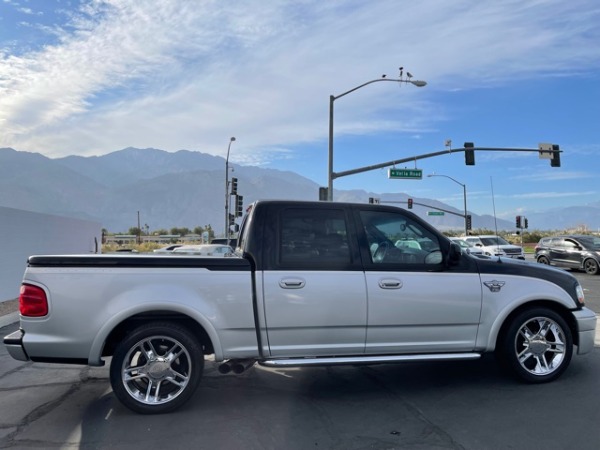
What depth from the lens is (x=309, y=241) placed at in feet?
15.2


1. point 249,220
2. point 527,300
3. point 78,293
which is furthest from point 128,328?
point 527,300

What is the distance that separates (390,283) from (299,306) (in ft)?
2.99

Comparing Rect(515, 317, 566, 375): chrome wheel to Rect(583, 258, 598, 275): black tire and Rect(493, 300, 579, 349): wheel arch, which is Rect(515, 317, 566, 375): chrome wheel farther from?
Rect(583, 258, 598, 275): black tire

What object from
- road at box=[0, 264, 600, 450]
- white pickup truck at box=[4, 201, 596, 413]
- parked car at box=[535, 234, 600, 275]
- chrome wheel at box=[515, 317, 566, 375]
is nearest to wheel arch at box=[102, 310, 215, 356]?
white pickup truck at box=[4, 201, 596, 413]

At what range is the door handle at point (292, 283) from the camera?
439 centimetres

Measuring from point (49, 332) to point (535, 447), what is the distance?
4071mm

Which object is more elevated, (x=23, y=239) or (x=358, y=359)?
(x=23, y=239)

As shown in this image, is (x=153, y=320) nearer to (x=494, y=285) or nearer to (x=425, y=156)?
(x=494, y=285)

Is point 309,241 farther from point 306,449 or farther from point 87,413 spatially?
point 87,413

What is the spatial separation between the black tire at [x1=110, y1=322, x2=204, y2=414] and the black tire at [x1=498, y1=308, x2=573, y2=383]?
311 cm

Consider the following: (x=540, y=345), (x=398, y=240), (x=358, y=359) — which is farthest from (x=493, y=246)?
(x=358, y=359)

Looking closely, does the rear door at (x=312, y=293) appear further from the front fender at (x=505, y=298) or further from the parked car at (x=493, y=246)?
the parked car at (x=493, y=246)

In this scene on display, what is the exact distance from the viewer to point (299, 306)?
4.39 m

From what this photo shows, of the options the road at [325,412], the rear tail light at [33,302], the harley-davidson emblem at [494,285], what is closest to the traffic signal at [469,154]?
the road at [325,412]
